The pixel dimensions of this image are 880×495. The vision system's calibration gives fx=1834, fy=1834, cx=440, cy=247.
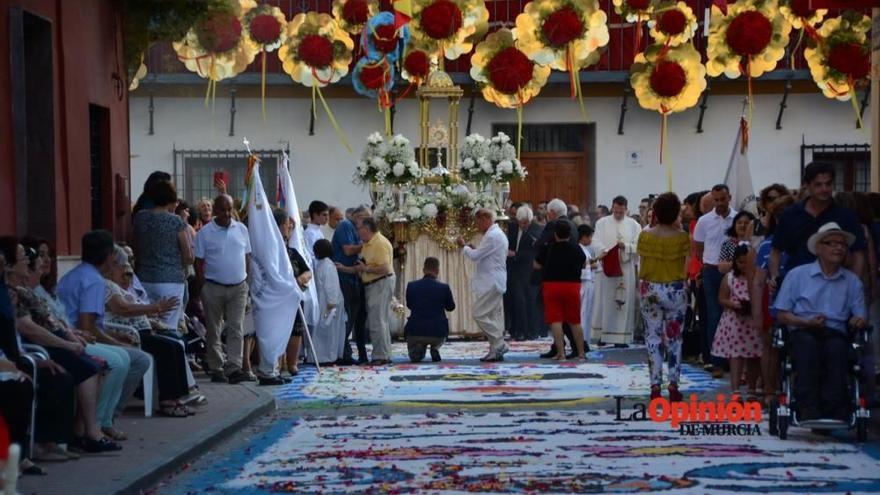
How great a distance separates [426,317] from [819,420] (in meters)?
9.88

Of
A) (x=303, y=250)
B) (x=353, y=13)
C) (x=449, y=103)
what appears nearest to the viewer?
Answer: (x=303, y=250)

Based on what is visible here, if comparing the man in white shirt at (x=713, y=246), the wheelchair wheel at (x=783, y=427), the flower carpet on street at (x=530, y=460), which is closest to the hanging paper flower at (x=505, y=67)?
the man in white shirt at (x=713, y=246)

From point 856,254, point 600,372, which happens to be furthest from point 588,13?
point 856,254

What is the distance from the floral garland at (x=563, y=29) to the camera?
23.9 meters

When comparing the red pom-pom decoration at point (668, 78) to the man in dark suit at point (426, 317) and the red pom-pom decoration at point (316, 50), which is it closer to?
the man in dark suit at point (426, 317)

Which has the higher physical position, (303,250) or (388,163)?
(388,163)

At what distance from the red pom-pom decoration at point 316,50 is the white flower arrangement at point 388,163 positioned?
5.20 ft

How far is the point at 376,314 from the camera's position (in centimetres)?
2286

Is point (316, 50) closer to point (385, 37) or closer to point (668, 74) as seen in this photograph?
point (385, 37)

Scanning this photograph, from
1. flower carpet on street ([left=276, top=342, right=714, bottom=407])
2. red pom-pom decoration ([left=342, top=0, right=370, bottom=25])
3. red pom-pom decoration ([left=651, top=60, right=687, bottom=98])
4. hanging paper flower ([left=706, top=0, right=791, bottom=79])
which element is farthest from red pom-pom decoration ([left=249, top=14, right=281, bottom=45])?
hanging paper flower ([left=706, top=0, right=791, bottom=79])

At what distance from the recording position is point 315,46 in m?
26.5

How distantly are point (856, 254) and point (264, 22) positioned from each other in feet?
41.0

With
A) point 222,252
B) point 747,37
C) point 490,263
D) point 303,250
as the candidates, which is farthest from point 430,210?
point 222,252

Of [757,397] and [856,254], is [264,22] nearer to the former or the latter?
[757,397]
